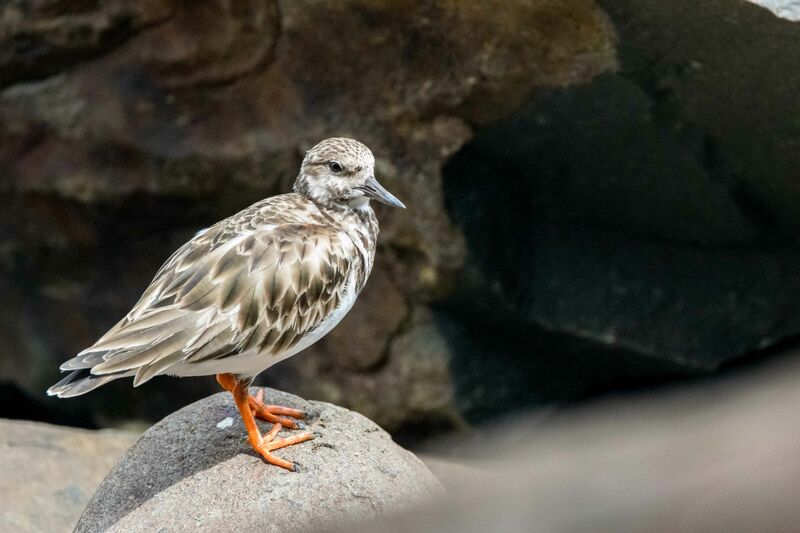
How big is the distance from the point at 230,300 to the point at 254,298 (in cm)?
12

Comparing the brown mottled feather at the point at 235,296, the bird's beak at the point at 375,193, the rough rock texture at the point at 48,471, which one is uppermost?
the bird's beak at the point at 375,193

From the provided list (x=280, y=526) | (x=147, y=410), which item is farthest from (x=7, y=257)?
(x=280, y=526)

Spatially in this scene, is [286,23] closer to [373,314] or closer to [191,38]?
[191,38]

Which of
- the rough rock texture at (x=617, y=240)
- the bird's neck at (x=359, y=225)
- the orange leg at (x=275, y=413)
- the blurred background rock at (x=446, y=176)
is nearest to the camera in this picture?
the orange leg at (x=275, y=413)

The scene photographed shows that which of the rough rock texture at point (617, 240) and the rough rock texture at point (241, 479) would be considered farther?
the rough rock texture at point (617, 240)

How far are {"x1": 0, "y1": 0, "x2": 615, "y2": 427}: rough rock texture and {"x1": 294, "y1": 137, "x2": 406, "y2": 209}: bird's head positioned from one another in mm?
2068

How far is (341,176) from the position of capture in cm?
599

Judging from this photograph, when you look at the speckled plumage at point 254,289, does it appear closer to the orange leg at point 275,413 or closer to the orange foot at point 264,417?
the orange foot at point 264,417

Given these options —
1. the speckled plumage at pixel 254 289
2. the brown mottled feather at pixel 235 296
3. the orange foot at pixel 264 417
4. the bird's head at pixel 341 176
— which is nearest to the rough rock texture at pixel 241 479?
the orange foot at pixel 264 417

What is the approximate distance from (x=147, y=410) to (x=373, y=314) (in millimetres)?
2507

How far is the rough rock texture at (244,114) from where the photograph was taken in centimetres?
774

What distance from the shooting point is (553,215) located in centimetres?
898

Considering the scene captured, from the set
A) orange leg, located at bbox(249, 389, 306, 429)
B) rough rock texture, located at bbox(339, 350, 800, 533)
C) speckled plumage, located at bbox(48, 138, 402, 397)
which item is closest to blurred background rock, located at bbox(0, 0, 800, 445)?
speckled plumage, located at bbox(48, 138, 402, 397)

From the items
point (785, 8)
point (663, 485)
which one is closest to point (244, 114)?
point (785, 8)
